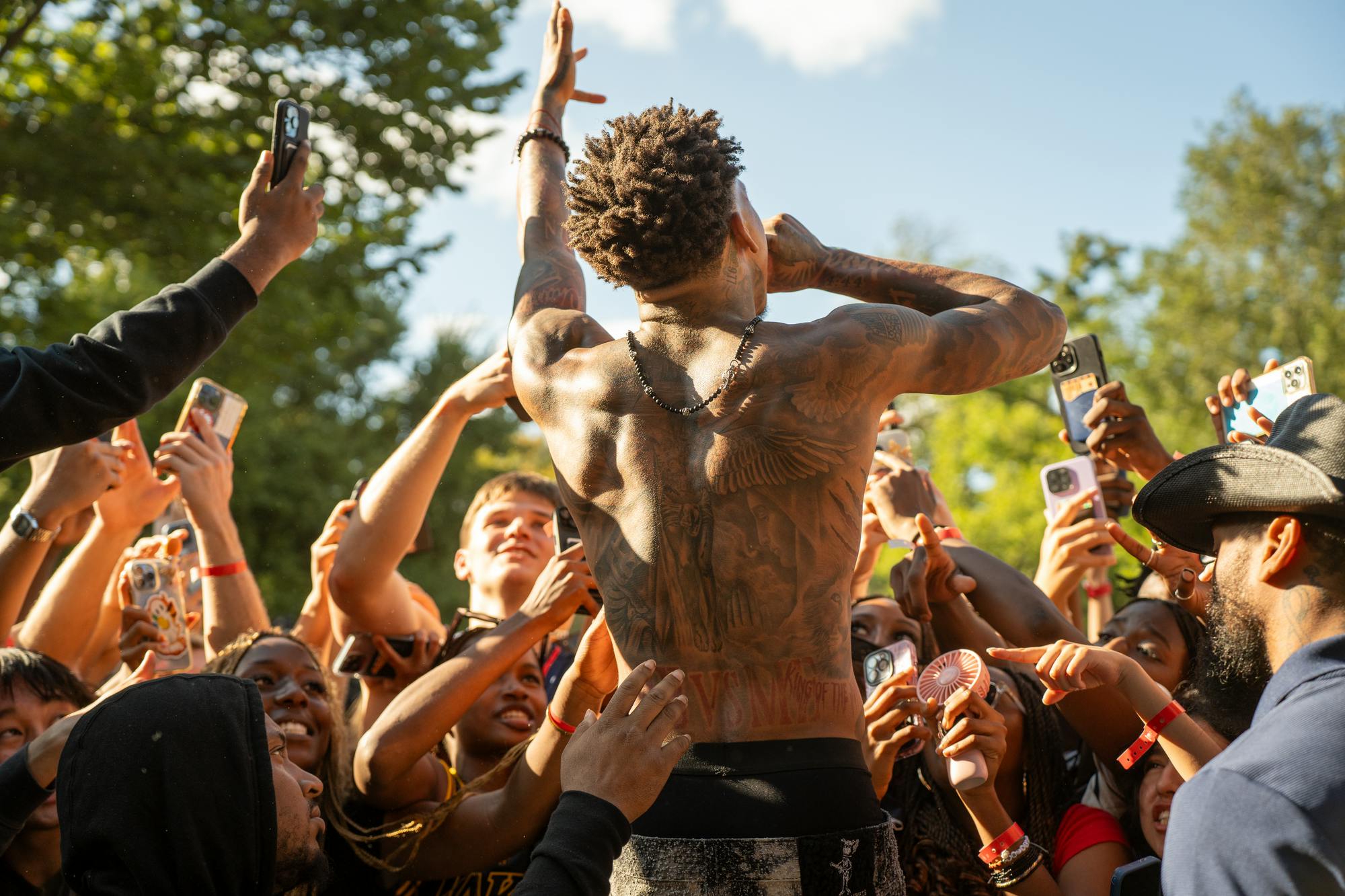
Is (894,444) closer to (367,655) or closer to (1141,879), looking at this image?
(367,655)

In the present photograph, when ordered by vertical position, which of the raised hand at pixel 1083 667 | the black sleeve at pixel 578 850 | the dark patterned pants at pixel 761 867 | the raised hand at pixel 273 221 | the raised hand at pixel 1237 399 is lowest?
the dark patterned pants at pixel 761 867

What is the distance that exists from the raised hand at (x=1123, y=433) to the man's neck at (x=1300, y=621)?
2.23m

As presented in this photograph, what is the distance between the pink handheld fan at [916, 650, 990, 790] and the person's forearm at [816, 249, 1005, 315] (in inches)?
38.1

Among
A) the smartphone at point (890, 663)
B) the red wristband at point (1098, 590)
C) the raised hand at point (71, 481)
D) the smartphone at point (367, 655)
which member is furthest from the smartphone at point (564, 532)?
the red wristband at point (1098, 590)

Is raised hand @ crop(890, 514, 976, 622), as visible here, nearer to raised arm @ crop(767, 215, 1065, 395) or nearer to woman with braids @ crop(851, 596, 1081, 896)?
woman with braids @ crop(851, 596, 1081, 896)

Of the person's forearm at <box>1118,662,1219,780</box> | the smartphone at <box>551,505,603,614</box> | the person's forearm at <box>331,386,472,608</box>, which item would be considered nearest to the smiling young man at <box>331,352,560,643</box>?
the person's forearm at <box>331,386,472,608</box>

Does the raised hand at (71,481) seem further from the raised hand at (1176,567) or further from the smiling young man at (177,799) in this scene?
the raised hand at (1176,567)

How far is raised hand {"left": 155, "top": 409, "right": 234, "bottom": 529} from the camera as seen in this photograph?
4859mm

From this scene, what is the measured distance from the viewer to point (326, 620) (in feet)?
18.6

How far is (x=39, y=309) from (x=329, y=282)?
2.51 meters

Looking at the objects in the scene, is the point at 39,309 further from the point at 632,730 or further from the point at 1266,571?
the point at 1266,571

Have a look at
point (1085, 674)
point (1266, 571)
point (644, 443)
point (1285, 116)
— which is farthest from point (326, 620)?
point (1285, 116)

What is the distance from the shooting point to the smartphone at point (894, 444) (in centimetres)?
476

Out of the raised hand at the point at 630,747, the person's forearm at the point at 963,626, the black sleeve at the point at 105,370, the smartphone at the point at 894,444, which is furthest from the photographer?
the smartphone at the point at 894,444
